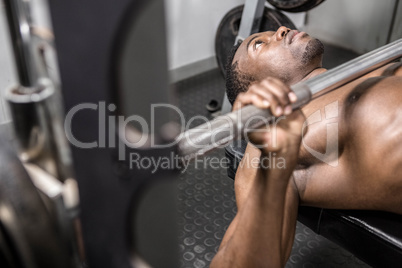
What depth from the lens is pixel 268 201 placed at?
80cm

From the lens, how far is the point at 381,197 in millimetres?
987

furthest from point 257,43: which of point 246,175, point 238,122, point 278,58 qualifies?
point 238,122

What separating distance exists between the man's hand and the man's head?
55 cm

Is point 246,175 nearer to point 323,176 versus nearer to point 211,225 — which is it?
point 323,176

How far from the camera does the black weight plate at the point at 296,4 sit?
1827 mm

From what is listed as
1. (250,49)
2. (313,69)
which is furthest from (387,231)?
(250,49)

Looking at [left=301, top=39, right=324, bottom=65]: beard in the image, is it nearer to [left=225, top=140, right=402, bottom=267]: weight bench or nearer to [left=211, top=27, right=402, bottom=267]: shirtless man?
[left=211, top=27, right=402, bottom=267]: shirtless man

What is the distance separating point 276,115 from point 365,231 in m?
0.54

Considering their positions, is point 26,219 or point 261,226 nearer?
point 26,219

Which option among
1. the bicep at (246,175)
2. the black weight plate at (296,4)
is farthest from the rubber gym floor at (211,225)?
the black weight plate at (296,4)

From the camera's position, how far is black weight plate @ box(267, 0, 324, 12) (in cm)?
183

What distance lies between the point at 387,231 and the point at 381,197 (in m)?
0.08

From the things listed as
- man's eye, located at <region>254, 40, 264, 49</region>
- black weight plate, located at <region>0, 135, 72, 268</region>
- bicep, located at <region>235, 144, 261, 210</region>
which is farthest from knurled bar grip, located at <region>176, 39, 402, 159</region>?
man's eye, located at <region>254, 40, 264, 49</region>

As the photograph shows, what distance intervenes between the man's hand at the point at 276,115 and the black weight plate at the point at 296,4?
1.26 meters
